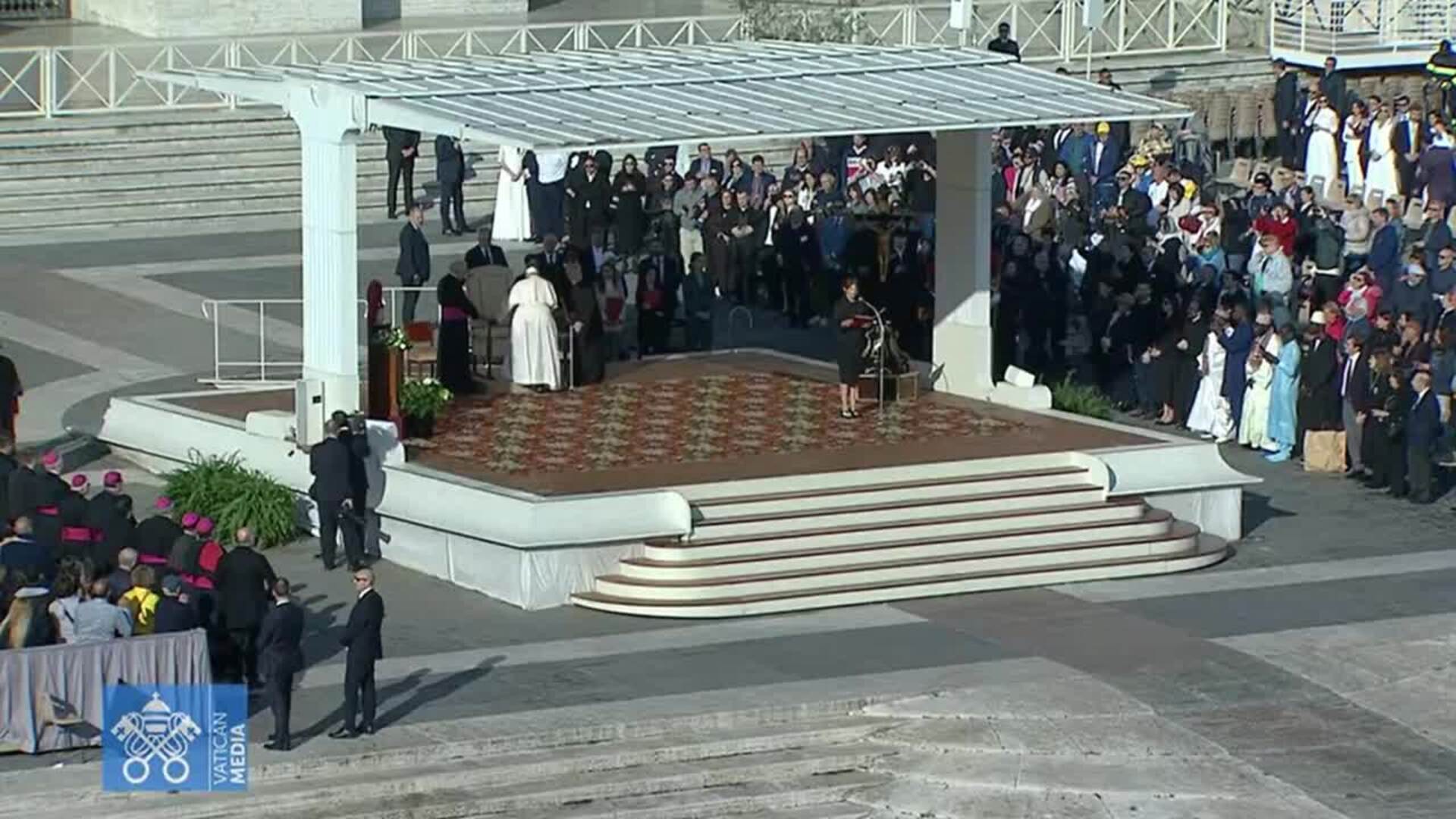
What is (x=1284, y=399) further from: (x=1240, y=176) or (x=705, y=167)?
(x=1240, y=176)

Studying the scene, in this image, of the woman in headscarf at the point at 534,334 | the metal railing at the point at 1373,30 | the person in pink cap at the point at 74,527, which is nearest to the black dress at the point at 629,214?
the woman in headscarf at the point at 534,334

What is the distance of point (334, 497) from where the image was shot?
27.0 metres

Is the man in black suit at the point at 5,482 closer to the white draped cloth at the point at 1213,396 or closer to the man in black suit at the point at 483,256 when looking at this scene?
the man in black suit at the point at 483,256

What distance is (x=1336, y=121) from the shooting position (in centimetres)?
4200

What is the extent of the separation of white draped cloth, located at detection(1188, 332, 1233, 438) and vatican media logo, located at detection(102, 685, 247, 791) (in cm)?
1280

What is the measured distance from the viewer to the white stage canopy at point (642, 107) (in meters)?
28.1

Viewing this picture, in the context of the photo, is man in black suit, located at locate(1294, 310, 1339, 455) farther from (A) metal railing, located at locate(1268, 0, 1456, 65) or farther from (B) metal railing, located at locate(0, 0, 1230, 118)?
(A) metal railing, located at locate(1268, 0, 1456, 65)

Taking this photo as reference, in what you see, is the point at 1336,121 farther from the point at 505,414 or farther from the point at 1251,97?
the point at 505,414

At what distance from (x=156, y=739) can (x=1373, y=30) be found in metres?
29.1

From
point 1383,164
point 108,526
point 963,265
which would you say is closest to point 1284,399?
point 963,265

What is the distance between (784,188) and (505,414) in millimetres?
10144

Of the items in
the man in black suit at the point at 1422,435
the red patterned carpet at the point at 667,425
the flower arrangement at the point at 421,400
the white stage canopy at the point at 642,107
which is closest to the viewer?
the white stage canopy at the point at 642,107

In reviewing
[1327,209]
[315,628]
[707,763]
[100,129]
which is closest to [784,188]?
[1327,209]

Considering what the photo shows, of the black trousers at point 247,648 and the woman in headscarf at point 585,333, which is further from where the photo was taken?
the woman in headscarf at point 585,333
